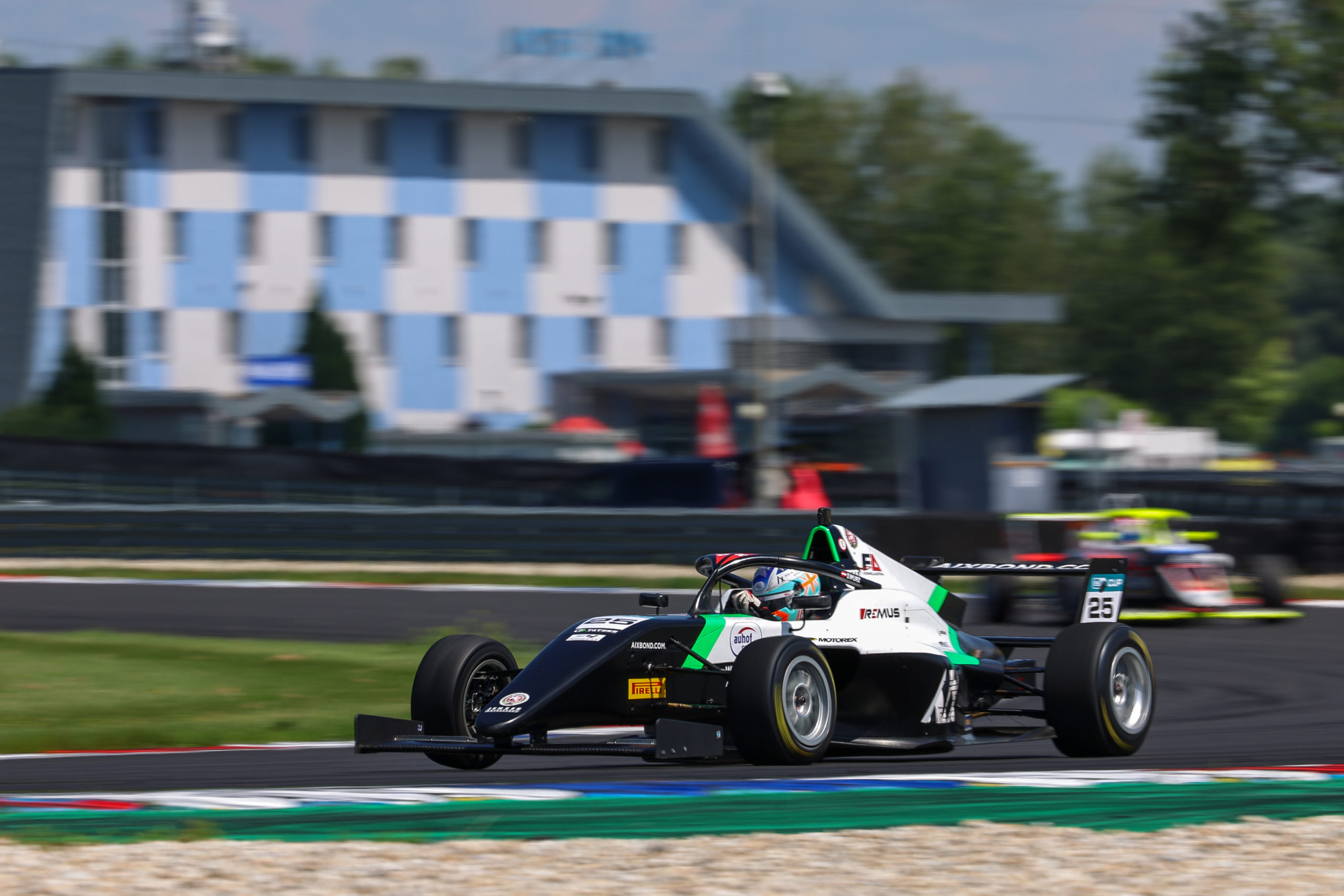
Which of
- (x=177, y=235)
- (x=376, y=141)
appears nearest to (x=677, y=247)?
(x=376, y=141)

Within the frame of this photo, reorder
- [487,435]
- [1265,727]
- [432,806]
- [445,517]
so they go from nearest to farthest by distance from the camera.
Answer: [432,806]
[1265,727]
[445,517]
[487,435]

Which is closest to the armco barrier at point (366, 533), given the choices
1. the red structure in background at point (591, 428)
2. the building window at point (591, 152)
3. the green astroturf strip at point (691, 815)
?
the green astroturf strip at point (691, 815)

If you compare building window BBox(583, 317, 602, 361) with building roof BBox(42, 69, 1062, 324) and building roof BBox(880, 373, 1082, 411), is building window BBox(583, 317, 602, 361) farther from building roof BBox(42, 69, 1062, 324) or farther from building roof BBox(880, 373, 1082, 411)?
building roof BBox(880, 373, 1082, 411)

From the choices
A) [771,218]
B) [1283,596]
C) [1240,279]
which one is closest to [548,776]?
[1283,596]

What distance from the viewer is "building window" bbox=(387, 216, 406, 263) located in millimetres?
45938

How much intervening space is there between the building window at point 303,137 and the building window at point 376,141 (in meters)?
Result: 1.47

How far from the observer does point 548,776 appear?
24.8 feet

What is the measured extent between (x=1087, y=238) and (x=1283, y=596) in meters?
85.5

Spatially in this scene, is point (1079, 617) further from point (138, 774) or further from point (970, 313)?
point (970, 313)

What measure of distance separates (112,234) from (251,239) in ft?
11.7

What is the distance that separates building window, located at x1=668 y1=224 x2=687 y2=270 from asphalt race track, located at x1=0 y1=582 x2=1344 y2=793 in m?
28.6

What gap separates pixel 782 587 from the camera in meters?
8.09

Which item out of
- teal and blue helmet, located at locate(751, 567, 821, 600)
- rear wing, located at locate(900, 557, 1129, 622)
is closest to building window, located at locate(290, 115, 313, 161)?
rear wing, located at locate(900, 557, 1129, 622)

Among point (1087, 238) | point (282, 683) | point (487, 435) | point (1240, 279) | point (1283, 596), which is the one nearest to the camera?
point (282, 683)
